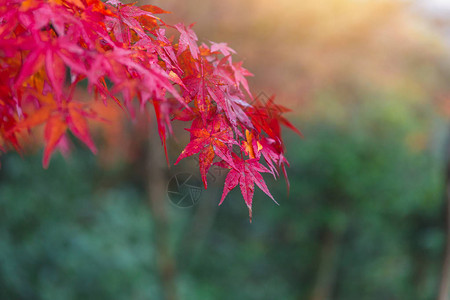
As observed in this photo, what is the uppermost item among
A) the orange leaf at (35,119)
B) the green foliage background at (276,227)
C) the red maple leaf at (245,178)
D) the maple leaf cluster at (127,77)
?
the maple leaf cluster at (127,77)

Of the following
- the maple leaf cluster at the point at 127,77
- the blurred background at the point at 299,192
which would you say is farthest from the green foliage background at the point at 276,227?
the maple leaf cluster at the point at 127,77

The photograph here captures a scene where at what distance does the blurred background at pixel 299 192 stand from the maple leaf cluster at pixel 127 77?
2193 millimetres

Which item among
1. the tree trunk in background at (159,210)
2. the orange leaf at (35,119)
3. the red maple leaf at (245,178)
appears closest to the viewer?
the orange leaf at (35,119)

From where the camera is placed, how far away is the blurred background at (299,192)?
12.0ft

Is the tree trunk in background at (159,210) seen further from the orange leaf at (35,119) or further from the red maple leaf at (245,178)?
the orange leaf at (35,119)

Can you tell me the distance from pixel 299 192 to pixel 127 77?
13.4 ft

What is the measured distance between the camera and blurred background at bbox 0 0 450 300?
12.0 ft

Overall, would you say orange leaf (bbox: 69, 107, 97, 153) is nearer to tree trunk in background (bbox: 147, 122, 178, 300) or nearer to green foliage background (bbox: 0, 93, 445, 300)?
tree trunk in background (bbox: 147, 122, 178, 300)

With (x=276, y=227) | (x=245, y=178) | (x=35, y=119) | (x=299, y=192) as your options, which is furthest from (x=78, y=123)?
(x=276, y=227)

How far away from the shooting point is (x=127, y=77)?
0.62 m

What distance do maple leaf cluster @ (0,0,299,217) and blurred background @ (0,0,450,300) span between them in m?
2.19

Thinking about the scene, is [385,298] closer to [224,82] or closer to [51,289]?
[51,289]

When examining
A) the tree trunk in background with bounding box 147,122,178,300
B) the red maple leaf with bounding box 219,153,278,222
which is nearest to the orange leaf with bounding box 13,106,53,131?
the red maple leaf with bounding box 219,153,278,222

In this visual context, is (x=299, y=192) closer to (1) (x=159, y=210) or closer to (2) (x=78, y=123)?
(1) (x=159, y=210)
